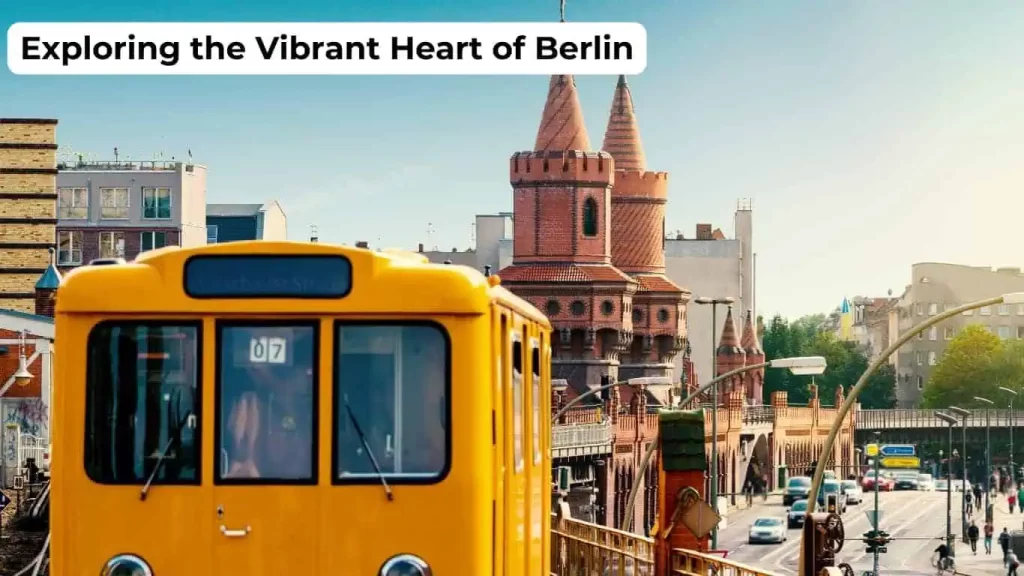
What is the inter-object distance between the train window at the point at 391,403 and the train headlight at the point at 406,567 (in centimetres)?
36

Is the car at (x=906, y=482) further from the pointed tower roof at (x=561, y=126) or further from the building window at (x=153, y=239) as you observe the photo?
the building window at (x=153, y=239)

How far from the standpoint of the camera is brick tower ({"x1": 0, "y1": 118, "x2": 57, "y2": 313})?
67.6 meters

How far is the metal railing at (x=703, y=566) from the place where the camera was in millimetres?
16688

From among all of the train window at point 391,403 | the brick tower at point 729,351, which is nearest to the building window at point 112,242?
the brick tower at point 729,351

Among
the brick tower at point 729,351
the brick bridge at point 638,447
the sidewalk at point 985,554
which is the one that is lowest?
the sidewalk at point 985,554

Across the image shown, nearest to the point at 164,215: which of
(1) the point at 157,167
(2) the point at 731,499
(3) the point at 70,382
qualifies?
(1) the point at 157,167

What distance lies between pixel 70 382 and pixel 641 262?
105893 mm

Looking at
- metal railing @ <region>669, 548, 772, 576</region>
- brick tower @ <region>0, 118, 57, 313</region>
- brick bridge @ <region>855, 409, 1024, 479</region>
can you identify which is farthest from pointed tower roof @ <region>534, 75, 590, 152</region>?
metal railing @ <region>669, 548, 772, 576</region>

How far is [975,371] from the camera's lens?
592ft

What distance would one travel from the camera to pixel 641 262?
115750 mm

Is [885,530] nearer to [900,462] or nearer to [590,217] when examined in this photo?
[590,217]

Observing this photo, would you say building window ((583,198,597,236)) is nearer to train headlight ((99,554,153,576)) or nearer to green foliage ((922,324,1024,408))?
green foliage ((922,324,1024,408))

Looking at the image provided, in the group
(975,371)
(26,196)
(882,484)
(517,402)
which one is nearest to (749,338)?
(882,484)

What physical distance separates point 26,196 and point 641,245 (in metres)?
52.6
